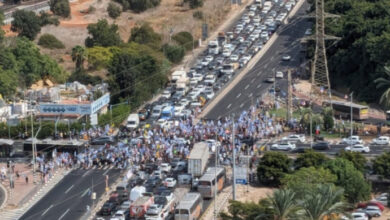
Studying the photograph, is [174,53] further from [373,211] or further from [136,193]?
[373,211]

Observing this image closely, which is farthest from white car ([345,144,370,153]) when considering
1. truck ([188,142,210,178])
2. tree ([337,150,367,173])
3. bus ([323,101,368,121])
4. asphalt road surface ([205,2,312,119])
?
asphalt road surface ([205,2,312,119])

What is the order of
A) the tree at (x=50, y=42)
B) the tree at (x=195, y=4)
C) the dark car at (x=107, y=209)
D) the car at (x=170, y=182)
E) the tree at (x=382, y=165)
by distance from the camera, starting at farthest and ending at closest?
the tree at (x=195, y=4), the tree at (x=50, y=42), the tree at (x=382, y=165), the car at (x=170, y=182), the dark car at (x=107, y=209)

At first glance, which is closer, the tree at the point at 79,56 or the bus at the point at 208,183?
the bus at the point at 208,183

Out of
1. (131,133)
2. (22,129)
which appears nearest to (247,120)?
(131,133)

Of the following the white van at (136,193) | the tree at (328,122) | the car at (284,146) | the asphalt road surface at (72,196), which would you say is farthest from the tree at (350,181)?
the asphalt road surface at (72,196)

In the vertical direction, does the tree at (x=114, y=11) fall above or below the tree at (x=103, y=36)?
above

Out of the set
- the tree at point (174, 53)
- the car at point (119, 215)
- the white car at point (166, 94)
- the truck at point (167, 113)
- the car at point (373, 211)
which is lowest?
the car at point (373, 211)

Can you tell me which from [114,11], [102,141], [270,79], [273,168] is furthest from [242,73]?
[273,168]

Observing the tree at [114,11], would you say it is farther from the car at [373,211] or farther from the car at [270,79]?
the car at [373,211]
